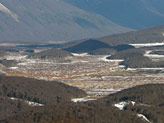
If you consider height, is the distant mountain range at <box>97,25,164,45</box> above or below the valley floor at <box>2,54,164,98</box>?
above

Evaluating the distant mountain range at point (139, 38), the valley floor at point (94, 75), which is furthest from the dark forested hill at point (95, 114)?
the distant mountain range at point (139, 38)

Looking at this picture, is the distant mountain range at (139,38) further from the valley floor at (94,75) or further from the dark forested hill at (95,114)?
the dark forested hill at (95,114)

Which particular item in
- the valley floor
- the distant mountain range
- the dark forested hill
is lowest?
the dark forested hill

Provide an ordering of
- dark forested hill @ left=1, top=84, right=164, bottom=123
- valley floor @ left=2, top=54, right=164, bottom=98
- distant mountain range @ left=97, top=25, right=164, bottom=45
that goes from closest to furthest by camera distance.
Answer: dark forested hill @ left=1, top=84, right=164, bottom=123 < valley floor @ left=2, top=54, right=164, bottom=98 < distant mountain range @ left=97, top=25, right=164, bottom=45

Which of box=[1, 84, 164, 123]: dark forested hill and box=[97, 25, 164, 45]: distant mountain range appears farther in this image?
box=[97, 25, 164, 45]: distant mountain range

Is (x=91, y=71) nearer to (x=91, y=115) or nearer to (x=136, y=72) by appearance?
(x=136, y=72)

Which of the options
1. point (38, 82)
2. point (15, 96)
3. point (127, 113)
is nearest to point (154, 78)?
point (38, 82)

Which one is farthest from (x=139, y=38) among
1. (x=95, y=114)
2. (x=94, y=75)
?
(x=95, y=114)

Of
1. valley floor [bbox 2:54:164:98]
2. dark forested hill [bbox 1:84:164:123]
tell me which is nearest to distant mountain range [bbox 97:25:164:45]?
valley floor [bbox 2:54:164:98]

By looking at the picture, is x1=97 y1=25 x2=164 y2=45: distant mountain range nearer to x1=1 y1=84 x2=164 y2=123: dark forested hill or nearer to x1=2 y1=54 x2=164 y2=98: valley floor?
x1=2 y1=54 x2=164 y2=98: valley floor

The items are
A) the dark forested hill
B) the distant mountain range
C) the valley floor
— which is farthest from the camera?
the distant mountain range

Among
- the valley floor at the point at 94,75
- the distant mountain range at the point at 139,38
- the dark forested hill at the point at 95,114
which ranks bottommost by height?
the dark forested hill at the point at 95,114
